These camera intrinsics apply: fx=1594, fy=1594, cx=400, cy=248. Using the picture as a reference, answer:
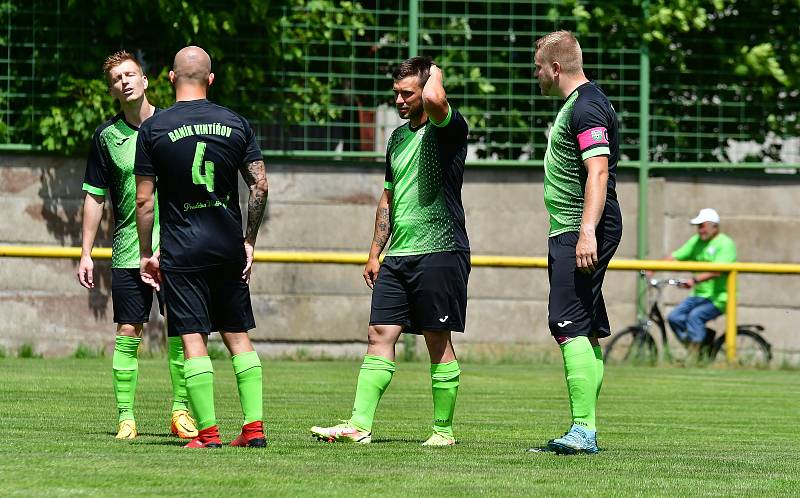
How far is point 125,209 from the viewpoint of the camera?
28.5 feet

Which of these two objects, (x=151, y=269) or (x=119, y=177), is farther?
(x=119, y=177)

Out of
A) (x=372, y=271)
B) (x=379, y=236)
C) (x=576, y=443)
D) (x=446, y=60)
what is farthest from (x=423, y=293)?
(x=446, y=60)

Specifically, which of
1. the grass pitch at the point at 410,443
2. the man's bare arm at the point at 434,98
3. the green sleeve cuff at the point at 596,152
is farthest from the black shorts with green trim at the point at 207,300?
the green sleeve cuff at the point at 596,152

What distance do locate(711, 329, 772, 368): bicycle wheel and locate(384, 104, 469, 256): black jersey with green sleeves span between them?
29.9 ft

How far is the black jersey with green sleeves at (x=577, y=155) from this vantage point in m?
7.58

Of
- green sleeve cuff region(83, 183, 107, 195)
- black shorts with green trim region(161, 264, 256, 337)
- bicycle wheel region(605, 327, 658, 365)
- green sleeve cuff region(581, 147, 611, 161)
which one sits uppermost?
green sleeve cuff region(581, 147, 611, 161)

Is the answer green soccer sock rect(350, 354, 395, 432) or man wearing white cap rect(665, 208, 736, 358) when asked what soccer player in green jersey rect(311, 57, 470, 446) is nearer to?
green soccer sock rect(350, 354, 395, 432)

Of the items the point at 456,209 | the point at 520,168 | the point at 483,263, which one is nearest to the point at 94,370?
the point at 483,263

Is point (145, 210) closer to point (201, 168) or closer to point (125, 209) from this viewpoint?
point (201, 168)

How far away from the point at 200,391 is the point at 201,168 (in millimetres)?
1053

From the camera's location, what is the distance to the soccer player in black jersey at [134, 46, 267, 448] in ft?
24.7

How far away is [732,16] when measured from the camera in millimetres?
18078

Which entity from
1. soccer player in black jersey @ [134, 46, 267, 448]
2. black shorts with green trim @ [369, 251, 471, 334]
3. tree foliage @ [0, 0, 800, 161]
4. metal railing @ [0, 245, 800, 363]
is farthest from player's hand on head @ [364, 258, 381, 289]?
tree foliage @ [0, 0, 800, 161]

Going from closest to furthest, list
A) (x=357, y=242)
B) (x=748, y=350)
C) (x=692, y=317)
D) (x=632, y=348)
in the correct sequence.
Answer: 1. (x=692, y=317)
2. (x=748, y=350)
3. (x=632, y=348)
4. (x=357, y=242)
